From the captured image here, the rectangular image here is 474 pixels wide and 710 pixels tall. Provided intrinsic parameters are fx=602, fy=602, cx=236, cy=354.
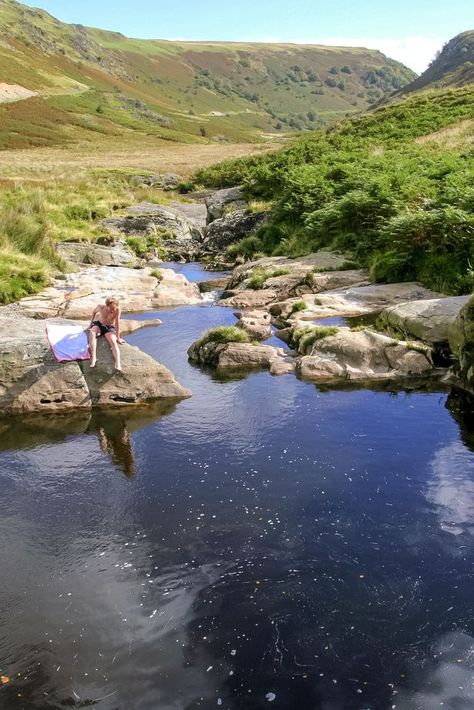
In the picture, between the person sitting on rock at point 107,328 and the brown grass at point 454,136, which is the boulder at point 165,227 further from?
the person sitting on rock at point 107,328

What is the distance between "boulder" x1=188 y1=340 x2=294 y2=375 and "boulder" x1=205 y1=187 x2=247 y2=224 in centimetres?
2411

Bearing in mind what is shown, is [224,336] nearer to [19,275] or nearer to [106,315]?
[106,315]

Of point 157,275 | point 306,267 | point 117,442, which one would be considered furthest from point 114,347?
point 157,275

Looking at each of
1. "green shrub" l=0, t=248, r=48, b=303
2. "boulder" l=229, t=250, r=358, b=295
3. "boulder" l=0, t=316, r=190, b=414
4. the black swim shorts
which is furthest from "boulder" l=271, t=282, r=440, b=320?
"green shrub" l=0, t=248, r=48, b=303

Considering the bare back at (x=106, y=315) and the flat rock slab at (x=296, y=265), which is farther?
the flat rock slab at (x=296, y=265)

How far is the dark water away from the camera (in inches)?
260

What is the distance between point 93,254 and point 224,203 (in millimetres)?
13909

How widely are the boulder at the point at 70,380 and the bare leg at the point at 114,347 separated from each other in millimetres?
132

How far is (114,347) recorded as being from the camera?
14.2 metres

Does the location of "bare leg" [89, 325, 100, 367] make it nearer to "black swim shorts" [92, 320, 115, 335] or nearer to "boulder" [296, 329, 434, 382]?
"black swim shorts" [92, 320, 115, 335]

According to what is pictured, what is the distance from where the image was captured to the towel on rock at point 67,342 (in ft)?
45.4

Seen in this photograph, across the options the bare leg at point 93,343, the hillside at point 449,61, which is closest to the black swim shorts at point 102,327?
the bare leg at point 93,343

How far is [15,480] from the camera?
10805 mm

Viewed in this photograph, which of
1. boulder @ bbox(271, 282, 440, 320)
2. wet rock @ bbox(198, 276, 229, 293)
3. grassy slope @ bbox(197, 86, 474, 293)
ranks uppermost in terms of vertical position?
grassy slope @ bbox(197, 86, 474, 293)
